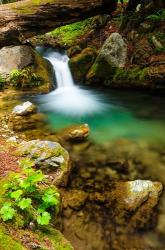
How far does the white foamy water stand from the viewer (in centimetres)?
989

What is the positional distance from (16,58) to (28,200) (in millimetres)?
9546

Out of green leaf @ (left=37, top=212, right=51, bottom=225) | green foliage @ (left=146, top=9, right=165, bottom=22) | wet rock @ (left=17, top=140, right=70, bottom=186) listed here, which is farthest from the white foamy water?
green leaf @ (left=37, top=212, right=51, bottom=225)

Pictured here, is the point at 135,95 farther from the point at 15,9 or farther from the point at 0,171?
the point at 0,171

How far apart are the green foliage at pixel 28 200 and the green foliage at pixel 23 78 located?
7728 millimetres

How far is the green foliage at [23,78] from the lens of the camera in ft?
37.7

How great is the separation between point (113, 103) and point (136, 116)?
59.4 inches

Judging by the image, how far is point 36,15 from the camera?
10.1 m

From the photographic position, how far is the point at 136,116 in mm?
9047

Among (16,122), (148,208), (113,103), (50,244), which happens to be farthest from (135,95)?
(50,244)

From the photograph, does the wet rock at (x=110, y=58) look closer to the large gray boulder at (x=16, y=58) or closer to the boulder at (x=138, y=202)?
the large gray boulder at (x=16, y=58)

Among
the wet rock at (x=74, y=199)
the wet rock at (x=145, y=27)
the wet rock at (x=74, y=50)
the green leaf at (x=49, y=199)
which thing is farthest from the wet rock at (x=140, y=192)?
the wet rock at (x=74, y=50)

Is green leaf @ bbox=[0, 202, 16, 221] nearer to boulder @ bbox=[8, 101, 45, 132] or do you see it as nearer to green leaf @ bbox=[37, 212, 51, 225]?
green leaf @ bbox=[37, 212, 51, 225]

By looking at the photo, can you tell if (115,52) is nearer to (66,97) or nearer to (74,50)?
(74,50)

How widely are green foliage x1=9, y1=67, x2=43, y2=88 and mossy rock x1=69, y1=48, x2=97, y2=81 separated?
158 cm
